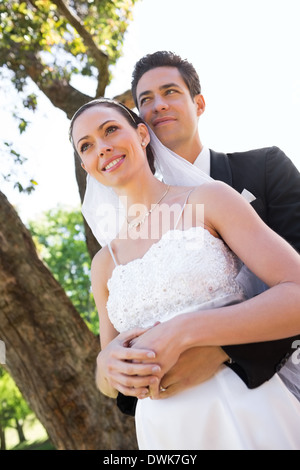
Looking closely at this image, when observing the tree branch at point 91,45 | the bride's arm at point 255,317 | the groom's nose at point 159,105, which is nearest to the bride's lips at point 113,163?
the groom's nose at point 159,105

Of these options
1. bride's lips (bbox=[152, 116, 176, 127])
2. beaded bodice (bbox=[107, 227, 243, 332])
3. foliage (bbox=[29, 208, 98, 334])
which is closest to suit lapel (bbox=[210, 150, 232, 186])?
bride's lips (bbox=[152, 116, 176, 127])

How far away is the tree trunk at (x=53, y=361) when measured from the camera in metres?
5.15

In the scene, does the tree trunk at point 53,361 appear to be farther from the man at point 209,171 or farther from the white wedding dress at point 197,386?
the white wedding dress at point 197,386

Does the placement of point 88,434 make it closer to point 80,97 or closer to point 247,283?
point 247,283

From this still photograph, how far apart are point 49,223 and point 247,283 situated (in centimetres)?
3119

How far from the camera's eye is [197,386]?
7.40 feet

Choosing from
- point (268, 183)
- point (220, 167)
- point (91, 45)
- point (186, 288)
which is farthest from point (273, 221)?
point (91, 45)

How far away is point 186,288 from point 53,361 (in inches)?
128

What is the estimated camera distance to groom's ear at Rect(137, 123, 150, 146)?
10.1 ft

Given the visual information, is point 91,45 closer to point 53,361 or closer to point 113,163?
point 53,361

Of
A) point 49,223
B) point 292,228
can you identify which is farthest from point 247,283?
point 49,223

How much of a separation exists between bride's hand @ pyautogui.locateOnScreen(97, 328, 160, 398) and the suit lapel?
1.25 metres
